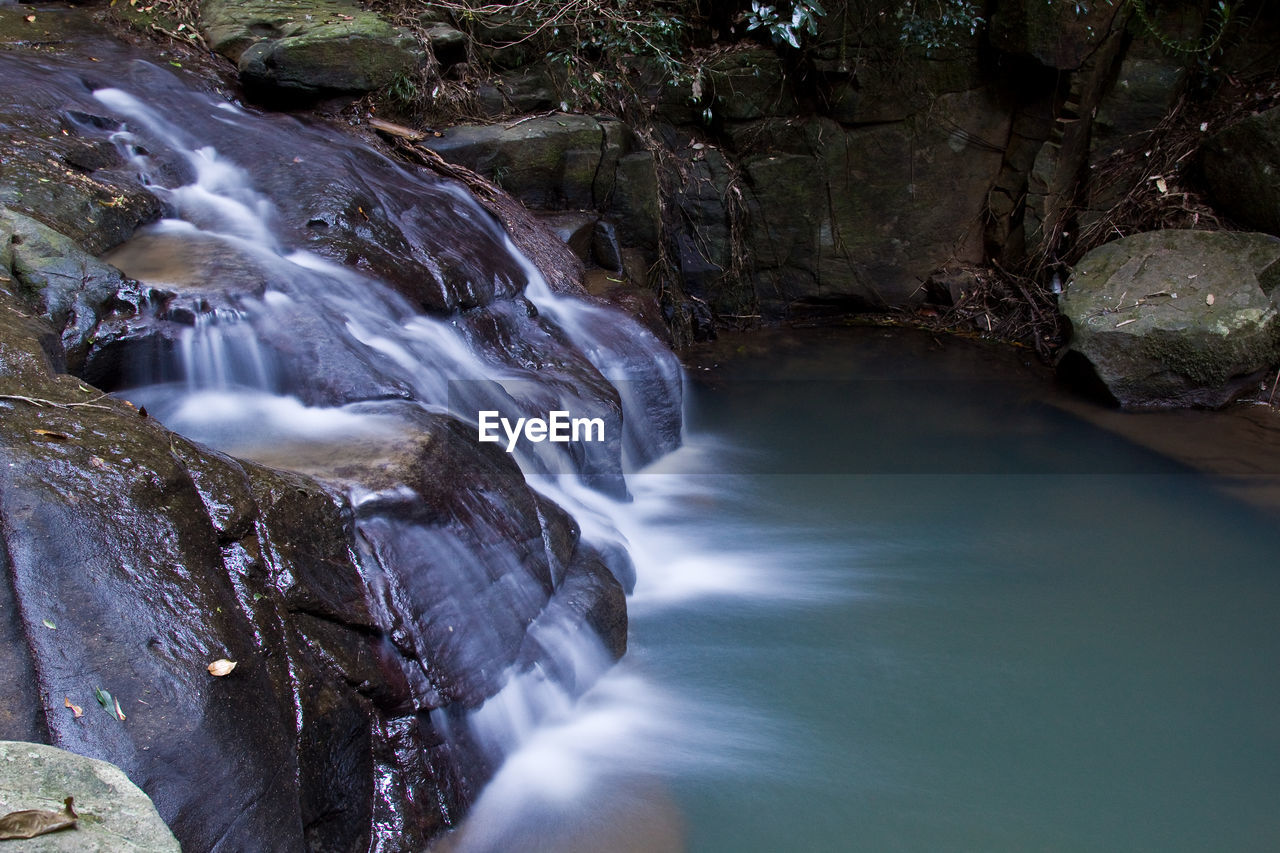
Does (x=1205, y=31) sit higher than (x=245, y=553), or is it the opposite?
(x=1205, y=31)

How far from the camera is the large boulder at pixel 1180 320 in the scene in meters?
5.58

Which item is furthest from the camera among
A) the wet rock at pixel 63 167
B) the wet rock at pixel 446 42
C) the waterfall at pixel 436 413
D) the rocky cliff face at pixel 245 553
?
the wet rock at pixel 446 42

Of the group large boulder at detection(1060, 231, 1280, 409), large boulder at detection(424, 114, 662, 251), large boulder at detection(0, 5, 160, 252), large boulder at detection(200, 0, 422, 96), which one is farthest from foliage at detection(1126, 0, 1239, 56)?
large boulder at detection(0, 5, 160, 252)

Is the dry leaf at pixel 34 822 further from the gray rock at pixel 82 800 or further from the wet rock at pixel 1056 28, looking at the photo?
the wet rock at pixel 1056 28

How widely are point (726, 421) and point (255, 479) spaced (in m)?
3.73

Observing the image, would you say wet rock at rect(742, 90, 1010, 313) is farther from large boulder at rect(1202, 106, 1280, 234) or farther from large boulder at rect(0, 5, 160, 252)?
large boulder at rect(0, 5, 160, 252)

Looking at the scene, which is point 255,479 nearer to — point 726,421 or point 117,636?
point 117,636

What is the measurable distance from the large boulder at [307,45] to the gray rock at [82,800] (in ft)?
16.9

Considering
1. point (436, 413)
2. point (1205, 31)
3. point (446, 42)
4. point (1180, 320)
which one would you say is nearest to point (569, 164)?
point (446, 42)

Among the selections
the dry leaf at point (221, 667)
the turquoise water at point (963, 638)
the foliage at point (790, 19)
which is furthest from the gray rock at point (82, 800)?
the foliage at point (790, 19)

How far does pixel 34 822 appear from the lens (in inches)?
48.1

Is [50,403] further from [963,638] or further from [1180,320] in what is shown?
[1180,320]

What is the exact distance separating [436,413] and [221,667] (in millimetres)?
1506

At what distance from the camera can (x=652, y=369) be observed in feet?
17.1
